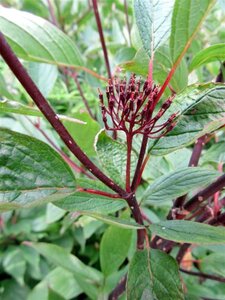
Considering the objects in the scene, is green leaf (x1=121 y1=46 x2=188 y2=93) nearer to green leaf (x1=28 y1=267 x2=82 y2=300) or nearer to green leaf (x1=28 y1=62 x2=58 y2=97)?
green leaf (x1=28 y1=62 x2=58 y2=97)

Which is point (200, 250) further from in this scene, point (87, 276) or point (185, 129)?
point (185, 129)

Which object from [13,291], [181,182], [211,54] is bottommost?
[13,291]

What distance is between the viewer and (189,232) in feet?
1.24

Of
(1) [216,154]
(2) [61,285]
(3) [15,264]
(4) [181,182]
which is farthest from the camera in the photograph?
(3) [15,264]

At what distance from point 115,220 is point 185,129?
3.8 inches

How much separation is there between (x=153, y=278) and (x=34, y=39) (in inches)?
11.8

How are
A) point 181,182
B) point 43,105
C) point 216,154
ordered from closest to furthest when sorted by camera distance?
point 43,105 → point 181,182 → point 216,154

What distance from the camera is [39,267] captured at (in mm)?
1146

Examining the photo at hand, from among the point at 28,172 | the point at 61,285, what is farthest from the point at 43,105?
the point at 61,285

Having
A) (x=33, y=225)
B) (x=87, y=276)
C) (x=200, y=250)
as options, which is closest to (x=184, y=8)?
(x=87, y=276)

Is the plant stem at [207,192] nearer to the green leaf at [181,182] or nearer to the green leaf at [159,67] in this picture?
the green leaf at [181,182]

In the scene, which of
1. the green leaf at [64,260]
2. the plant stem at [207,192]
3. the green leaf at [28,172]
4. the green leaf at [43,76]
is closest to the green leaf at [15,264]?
the green leaf at [64,260]

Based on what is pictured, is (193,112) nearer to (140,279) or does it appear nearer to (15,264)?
(140,279)

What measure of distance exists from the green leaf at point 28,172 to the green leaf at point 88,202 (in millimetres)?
53
